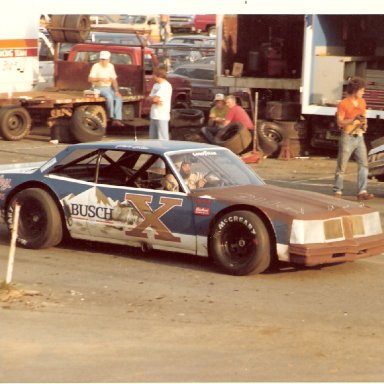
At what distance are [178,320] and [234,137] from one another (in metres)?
11.5

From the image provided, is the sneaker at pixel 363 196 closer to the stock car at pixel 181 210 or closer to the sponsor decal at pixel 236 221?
the stock car at pixel 181 210

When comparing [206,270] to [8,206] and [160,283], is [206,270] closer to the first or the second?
[160,283]

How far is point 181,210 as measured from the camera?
11438 mm

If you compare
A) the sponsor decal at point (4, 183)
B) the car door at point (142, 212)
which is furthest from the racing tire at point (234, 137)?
the car door at point (142, 212)

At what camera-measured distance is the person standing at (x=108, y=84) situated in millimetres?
24547

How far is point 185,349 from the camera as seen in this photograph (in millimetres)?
8422

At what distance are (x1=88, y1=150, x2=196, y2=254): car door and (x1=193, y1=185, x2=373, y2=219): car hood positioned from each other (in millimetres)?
297

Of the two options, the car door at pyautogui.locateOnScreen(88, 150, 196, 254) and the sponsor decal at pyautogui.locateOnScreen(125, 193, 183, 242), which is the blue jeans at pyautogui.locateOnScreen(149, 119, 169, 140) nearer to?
the car door at pyautogui.locateOnScreen(88, 150, 196, 254)

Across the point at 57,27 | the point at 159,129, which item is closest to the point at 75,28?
the point at 57,27

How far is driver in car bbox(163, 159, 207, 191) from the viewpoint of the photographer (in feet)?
38.2

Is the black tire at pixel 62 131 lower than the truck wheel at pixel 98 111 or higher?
lower

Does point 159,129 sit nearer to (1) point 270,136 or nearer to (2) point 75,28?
(1) point 270,136

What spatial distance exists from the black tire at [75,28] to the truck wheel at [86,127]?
302 centimetres

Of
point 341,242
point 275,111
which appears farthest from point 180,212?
point 275,111
